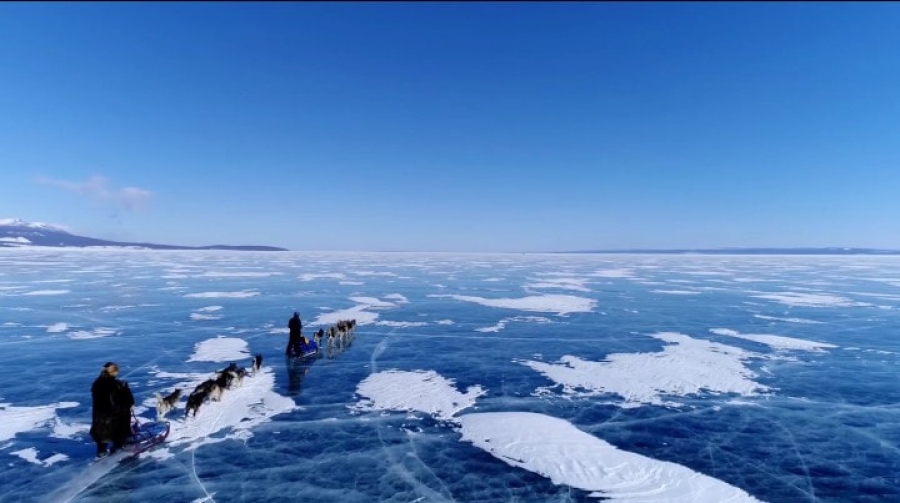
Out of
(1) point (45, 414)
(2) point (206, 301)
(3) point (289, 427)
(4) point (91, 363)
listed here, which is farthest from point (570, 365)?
(2) point (206, 301)

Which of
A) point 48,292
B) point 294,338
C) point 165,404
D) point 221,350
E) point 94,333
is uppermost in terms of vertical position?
point 294,338

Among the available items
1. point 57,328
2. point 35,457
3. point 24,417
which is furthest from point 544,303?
point 35,457

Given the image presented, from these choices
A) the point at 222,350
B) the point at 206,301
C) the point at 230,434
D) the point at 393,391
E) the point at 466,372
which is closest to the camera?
the point at 230,434

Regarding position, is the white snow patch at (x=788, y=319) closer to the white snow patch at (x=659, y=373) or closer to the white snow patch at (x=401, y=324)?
the white snow patch at (x=659, y=373)

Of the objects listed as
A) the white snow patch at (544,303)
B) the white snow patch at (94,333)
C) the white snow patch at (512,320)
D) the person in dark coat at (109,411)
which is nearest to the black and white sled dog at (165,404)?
the person in dark coat at (109,411)

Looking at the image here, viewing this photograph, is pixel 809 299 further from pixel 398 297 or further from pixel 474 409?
pixel 474 409

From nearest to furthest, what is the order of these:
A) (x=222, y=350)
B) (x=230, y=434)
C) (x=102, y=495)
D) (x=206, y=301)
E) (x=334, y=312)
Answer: (x=102, y=495)
(x=230, y=434)
(x=222, y=350)
(x=334, y=312)
(x=206, y=301)

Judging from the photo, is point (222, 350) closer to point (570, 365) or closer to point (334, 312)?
point (334, 312)
